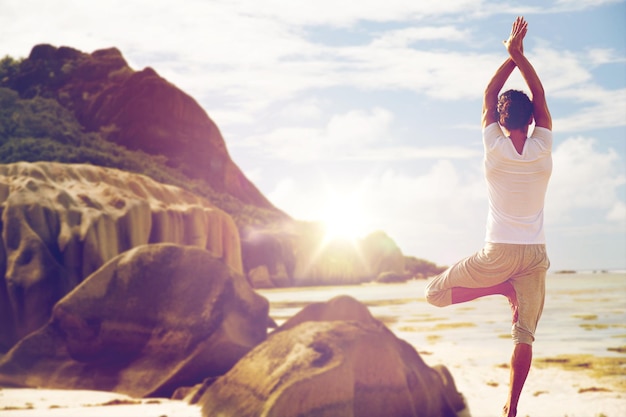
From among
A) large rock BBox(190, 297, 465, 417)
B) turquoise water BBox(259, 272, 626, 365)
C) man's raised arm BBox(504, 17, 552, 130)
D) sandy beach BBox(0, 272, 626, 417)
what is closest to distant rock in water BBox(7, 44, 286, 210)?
turquoise water BBox(259, 272, 626, 365)

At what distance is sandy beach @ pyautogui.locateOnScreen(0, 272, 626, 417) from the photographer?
12828mm

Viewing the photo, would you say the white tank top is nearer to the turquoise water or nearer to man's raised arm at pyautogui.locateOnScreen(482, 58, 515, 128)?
man's raised arm at pyautogui.locateOnScreen(482, 58, 515, 128)

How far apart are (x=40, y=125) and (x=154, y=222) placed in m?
44.1

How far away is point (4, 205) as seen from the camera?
23.8 meters

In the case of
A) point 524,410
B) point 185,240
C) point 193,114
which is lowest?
point 524,410

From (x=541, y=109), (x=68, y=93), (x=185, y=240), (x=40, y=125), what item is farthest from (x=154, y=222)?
(x=68, y=93)

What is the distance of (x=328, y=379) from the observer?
32.6 ft

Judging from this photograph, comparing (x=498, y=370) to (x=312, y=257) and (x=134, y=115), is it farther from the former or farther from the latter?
(x=134, y=115)

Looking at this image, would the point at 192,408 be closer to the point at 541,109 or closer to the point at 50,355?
the point at 50,355

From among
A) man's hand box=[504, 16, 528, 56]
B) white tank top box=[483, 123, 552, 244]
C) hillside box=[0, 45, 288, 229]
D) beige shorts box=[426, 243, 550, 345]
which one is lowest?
beige shorts box=[426, 243, 550, 345]

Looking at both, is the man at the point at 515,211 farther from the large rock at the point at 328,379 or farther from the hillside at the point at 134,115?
the hillside at the point at 134,115

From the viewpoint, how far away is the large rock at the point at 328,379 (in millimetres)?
9812

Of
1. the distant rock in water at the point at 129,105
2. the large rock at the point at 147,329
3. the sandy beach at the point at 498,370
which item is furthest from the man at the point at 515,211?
the distant rock in water at the point at 129,105

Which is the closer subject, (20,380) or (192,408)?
(192,408)
